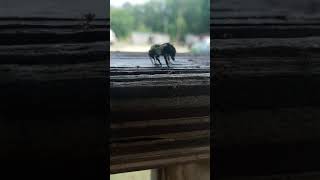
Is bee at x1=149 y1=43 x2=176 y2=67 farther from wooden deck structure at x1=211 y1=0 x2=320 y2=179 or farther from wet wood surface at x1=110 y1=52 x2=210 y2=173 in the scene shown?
wooden deck structure at x1=211 y1=0 x2=320 y2=179

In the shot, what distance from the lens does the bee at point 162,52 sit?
47.4 inches

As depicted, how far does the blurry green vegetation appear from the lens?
1188 millimetres

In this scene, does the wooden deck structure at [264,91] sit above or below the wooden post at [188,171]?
above

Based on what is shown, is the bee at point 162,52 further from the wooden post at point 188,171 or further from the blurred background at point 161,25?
the wooden post at point 188,171

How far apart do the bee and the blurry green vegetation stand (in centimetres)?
3

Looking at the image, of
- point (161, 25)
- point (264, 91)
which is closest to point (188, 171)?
point (264, 91)

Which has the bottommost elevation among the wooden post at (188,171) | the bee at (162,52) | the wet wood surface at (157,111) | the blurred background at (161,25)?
the wooden post at (188,171)

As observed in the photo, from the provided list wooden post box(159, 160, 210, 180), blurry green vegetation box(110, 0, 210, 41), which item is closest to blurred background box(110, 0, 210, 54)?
blurry green vegetation box(110, 0, 210, 41)

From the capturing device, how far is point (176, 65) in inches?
48.1

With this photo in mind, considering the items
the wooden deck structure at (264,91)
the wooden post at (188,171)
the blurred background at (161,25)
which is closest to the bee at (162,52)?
the blurred background at (161,25)

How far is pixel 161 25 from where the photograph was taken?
121 centimetres

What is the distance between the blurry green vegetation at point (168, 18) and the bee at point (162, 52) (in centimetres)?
3

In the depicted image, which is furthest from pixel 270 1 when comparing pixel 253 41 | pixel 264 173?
pixel 264 173

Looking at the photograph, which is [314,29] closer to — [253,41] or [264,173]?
[253,41]
